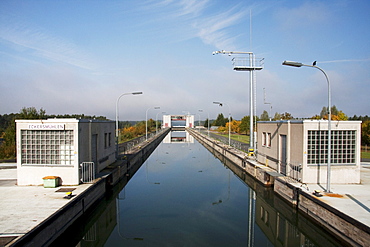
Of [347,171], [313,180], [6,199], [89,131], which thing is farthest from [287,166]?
[6,199]

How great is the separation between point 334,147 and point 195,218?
7.52 meters

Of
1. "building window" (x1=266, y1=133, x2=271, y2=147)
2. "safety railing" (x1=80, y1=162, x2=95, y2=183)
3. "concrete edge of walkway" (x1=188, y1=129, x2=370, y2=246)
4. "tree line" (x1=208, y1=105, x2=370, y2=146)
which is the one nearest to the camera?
"concrete edge of walkway" (x1=188, y1=129, x2=370, y2=246)

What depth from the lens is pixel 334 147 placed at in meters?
Answer: 13.0

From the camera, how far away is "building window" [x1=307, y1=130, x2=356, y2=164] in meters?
13.0

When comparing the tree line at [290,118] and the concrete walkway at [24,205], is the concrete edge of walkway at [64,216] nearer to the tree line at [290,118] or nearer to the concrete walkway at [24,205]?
the concrete walkway at [24,205]

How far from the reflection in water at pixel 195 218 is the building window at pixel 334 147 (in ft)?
9.40

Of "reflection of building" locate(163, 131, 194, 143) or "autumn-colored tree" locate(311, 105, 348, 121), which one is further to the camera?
"reflection of building" locate(163, 131, 194, 143)

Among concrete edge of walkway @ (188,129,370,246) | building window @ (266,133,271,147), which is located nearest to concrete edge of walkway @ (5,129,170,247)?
concrete edge of walkway @ (188,129,370,246)

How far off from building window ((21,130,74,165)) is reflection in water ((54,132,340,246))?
307 cm

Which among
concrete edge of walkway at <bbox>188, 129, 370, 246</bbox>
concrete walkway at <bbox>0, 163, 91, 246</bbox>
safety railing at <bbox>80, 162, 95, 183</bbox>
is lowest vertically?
concrete edge of walkway at <bbox>188, 129, 370, 246</bbox>

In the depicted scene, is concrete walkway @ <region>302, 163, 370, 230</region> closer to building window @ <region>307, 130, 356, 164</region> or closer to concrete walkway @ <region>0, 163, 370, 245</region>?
concrete walkway @ <region>0, 163, 370, 245</region>

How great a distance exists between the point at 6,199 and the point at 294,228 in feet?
37.4

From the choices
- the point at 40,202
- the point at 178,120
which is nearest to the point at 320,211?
the point at 40,202

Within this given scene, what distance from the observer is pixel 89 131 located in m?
14.0
